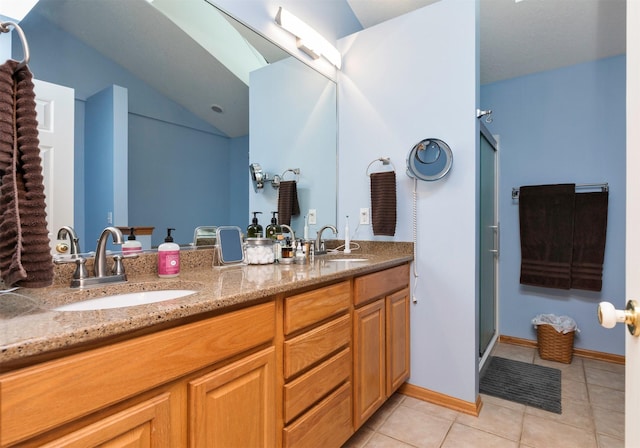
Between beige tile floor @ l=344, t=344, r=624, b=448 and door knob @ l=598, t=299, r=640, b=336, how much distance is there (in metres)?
1.33

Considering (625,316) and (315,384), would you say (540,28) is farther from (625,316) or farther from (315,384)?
(315,384)

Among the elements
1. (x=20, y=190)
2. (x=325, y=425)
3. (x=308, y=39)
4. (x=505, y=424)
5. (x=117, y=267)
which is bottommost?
(x=505, y=424)

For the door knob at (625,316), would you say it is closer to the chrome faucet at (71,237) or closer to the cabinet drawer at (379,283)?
the cabinet drawer at (379,283)

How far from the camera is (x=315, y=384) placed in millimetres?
1262

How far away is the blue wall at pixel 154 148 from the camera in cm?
116

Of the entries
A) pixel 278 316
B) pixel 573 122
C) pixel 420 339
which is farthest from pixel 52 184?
pixel 573 122

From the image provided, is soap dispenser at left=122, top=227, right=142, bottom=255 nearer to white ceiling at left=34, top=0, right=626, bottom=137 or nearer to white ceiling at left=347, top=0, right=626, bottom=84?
white ceiling at left=34, top=0, right=626, bottom=137

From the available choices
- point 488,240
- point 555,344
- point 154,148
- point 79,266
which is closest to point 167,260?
point 79,266

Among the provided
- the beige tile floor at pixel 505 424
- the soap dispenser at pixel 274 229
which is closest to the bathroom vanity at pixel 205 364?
the beige tile floor at pixel 505 424

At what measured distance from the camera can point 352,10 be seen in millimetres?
2494

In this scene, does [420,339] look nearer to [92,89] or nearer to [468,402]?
[468,402]

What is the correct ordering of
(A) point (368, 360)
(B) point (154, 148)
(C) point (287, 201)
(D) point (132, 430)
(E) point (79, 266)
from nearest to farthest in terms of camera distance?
(D) point (132, 430), (E) point (79, 266), (B) point (154, 148), (A) point (368, 360), (C) point (287, 201)

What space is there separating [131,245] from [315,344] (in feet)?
2.72

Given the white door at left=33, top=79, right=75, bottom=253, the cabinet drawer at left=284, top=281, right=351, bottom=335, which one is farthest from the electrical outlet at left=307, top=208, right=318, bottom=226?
the white door at left=33, top=79, right=75, bottom=253
